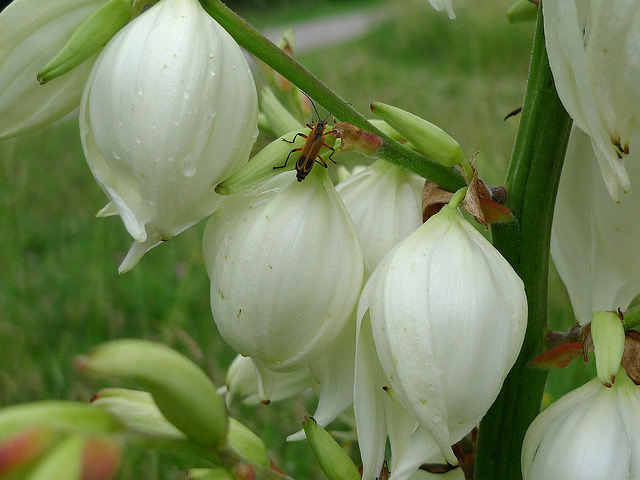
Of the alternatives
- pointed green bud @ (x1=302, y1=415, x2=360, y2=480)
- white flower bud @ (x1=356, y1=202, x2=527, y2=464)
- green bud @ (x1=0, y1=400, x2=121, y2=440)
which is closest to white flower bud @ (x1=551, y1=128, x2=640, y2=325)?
white flower bud @ (x1=356, y1=202, x2=527, y2=464)

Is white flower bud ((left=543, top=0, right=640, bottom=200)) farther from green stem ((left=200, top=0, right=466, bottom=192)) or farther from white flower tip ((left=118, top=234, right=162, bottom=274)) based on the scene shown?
white flower tip ((left=118, top=234, right=162, bottom=274))

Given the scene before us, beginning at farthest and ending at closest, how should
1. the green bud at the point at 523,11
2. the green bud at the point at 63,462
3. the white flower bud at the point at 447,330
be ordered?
the green bud at the point at 523,11
the white flower bud at the point at 447,330
the green bud at the point at 63,462

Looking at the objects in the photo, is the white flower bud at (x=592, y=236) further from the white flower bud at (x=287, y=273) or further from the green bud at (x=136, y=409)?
the green bud at (x=136, y=409)

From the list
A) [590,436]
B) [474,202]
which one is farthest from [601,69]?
[590,436]

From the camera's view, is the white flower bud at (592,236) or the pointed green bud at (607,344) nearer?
the pointed green bud at (607,344)

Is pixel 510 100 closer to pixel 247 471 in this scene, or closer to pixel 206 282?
pixel 206 282

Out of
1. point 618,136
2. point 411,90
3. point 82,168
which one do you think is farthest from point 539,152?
point 411,90

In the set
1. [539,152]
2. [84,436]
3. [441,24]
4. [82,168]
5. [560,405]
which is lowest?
[441,24]

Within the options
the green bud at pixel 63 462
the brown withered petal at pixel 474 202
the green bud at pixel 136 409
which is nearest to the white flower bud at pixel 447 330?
the brown withered petal at pixel 474 202
